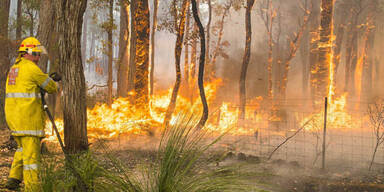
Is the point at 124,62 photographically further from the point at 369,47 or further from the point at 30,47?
the point at 369,47

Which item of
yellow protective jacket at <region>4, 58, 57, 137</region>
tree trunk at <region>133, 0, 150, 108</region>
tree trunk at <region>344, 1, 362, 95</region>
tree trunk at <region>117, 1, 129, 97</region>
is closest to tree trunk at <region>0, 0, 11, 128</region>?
tree trunk at <region>133, 0, 150, 108</region>

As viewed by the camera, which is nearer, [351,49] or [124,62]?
[124,62]

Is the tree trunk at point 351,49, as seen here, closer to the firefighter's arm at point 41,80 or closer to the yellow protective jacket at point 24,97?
the firefighter's arm at point 41,80

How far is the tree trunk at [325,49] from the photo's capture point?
560 inches

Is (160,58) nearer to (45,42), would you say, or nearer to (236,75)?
(236,75)

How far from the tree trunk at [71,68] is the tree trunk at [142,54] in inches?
267

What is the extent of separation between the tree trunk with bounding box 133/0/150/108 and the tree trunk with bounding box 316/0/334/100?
7538mm

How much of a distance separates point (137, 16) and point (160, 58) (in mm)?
43853

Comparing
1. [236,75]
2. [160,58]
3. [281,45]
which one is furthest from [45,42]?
[160,58]

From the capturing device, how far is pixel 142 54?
11609mm

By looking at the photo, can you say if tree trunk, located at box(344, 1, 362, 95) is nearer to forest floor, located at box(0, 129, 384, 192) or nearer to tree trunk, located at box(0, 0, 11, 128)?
forest floor, located at box(0, 129, 384, 192)

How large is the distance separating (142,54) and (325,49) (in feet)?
25.9

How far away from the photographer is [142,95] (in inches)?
455

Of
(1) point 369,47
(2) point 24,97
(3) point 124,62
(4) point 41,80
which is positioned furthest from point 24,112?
(1) point 369,47
